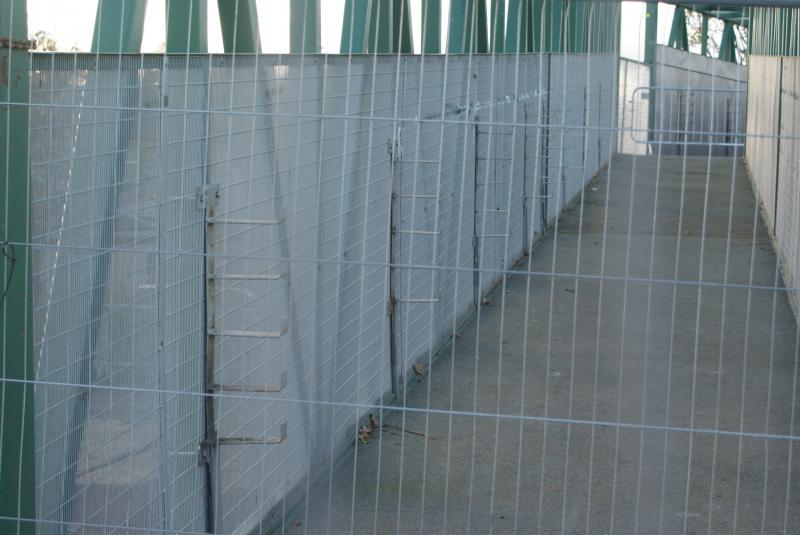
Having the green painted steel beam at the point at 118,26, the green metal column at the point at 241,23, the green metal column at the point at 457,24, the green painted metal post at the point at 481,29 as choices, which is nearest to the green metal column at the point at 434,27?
the green metal column at the point at 457,24

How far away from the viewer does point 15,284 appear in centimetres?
A: 371

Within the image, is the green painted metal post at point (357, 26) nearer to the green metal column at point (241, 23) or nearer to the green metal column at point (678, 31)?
the green metal column at point (241, 23)

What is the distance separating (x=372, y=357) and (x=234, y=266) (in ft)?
6.89

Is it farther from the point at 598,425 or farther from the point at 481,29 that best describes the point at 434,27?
the point at 598,425

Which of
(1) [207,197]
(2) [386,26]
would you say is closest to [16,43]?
(1) [207,197]

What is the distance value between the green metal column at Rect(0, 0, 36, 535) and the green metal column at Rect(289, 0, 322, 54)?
3260mm

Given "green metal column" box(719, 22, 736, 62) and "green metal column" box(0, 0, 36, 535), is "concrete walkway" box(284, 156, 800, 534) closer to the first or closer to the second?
"green metal column" box(0, 0, 36, 535)

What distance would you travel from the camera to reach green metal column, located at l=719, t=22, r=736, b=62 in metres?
35.7

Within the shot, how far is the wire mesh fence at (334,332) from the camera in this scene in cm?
382

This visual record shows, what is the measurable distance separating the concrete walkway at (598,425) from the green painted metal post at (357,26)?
6.11ft

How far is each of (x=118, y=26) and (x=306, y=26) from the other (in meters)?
2.41

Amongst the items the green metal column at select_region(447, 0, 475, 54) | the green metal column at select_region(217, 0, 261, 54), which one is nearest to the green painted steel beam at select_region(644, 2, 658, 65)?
the green metal column at select_region(217, 0, 261, 54)

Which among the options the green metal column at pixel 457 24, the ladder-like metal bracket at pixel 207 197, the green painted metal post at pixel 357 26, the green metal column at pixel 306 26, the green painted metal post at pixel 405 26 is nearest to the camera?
the ladder-like metal bracket at pixel 207 197

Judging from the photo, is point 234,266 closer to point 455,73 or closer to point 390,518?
point 390,518
